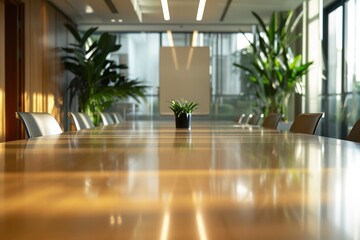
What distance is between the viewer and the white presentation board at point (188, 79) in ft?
36.3

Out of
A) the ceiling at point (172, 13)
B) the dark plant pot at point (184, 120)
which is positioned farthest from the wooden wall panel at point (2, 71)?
the dark plant pot at point (184, 120)

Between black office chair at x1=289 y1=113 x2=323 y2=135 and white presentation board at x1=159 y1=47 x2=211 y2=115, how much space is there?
7738 millimetres

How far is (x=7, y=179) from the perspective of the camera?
0.65 meters

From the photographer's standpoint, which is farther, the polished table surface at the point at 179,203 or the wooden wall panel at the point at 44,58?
the wooden wall panel at the point at 44,58

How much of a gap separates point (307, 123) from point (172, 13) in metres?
6.83

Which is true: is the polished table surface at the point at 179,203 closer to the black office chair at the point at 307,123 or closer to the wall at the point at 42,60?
the black office chair at the point at 307,123

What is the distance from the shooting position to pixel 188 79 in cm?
1109

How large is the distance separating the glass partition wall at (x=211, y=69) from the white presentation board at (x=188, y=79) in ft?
0.53

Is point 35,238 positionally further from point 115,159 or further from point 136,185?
Result: point 115,159

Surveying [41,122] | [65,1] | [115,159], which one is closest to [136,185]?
[115,159]

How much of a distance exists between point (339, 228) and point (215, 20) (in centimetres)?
1002

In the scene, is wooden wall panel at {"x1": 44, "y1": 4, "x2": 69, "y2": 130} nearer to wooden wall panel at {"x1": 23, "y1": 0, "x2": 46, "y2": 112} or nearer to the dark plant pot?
wooden wall panel at {"x1": 23, "y1": 0, "x2": 46, "y2": 112}

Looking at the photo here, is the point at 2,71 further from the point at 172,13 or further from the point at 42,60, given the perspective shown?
the point at 172,13

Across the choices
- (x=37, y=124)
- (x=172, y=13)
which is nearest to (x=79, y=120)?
(x=37, y=124)
